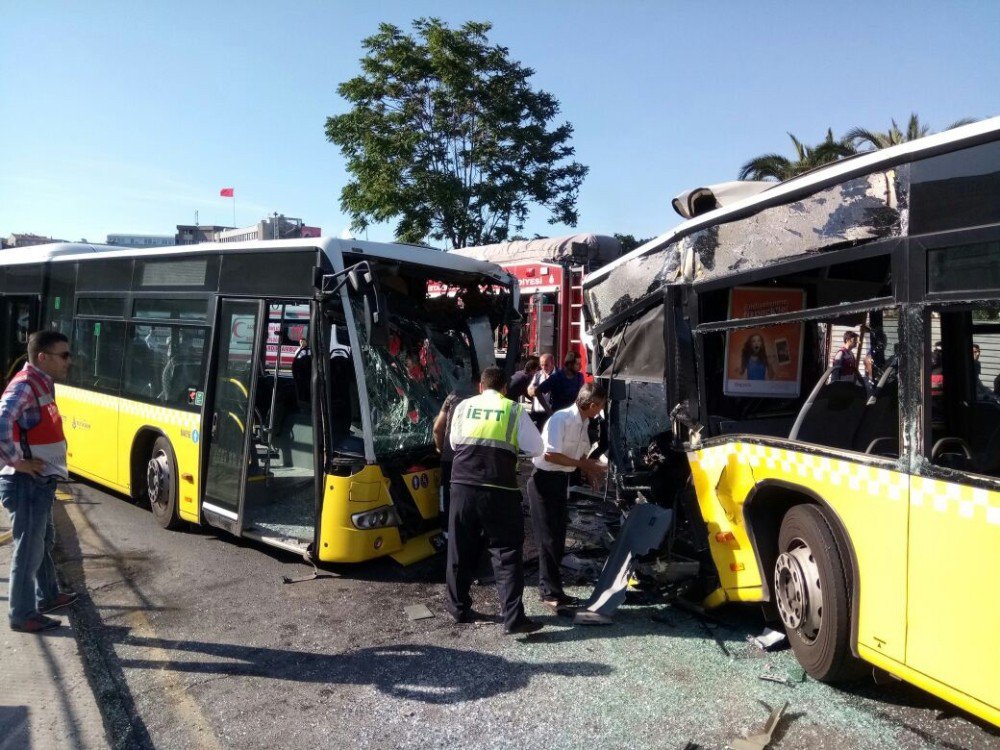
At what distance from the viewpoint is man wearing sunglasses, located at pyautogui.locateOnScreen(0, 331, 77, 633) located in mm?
5020

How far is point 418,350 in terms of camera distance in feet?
22.2

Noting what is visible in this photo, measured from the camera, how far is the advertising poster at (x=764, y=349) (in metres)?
5.39

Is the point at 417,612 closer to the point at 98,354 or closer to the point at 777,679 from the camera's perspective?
the point at 777,679

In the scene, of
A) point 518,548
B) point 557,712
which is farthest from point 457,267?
point 557,712

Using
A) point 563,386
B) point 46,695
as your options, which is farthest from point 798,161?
point 46,695

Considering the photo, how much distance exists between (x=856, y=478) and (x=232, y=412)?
492 centimetres

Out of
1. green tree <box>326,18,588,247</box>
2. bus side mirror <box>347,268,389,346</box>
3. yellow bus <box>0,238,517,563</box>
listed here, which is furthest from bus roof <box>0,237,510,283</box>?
green tree <box>326,18,588,247</box>

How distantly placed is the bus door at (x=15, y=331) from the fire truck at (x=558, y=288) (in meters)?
6.47

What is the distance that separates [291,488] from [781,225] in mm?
4914

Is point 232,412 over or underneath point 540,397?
underneath

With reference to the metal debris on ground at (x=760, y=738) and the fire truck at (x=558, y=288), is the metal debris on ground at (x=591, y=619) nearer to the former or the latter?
the metal debris on ground at (x=760, y=738)

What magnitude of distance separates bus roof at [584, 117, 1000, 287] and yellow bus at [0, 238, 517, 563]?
2205 mm

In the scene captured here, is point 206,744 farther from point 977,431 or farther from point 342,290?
point 977,431

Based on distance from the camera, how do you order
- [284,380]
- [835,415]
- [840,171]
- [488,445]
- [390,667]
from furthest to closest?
1. [284,380]
2. [488,445]
3. [835,415]
4. [390,667]
5. [840,171]
